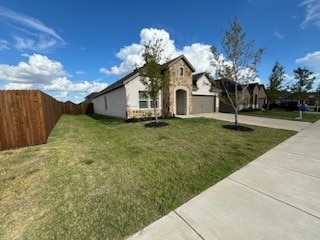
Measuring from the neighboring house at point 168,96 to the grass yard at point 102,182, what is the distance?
23.6 ft

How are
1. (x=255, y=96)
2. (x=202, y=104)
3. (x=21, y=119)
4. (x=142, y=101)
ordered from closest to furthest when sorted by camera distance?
(x=21, y=119)
(x=142, y=101)
(x=202, y=104)
(x=255, y=96)

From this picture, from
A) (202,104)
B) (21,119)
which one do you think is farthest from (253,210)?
(202,104)

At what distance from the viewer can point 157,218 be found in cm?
284

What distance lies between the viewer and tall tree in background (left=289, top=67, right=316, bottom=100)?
2567 centimetres

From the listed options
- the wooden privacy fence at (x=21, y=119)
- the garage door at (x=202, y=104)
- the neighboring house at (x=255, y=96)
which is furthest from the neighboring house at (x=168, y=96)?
the neighboring house at (x=255, y=96)

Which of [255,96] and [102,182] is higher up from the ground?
[255,96]

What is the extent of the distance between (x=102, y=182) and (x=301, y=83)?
1293 inches

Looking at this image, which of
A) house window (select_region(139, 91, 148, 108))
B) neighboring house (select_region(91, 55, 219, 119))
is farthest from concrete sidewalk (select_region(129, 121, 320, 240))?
house window (select_region(139, 91, 148, 108))

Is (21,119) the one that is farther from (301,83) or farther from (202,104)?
(301,83)

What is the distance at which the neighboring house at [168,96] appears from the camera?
14250mm

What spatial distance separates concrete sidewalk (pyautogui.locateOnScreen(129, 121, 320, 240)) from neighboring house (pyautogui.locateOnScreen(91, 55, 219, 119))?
8.44 meters

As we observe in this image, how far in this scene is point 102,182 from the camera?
158 inches

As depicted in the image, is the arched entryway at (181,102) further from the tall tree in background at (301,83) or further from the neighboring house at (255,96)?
the tall tree in background at (301,83)

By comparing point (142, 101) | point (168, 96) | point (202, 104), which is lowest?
point (202, 104)
